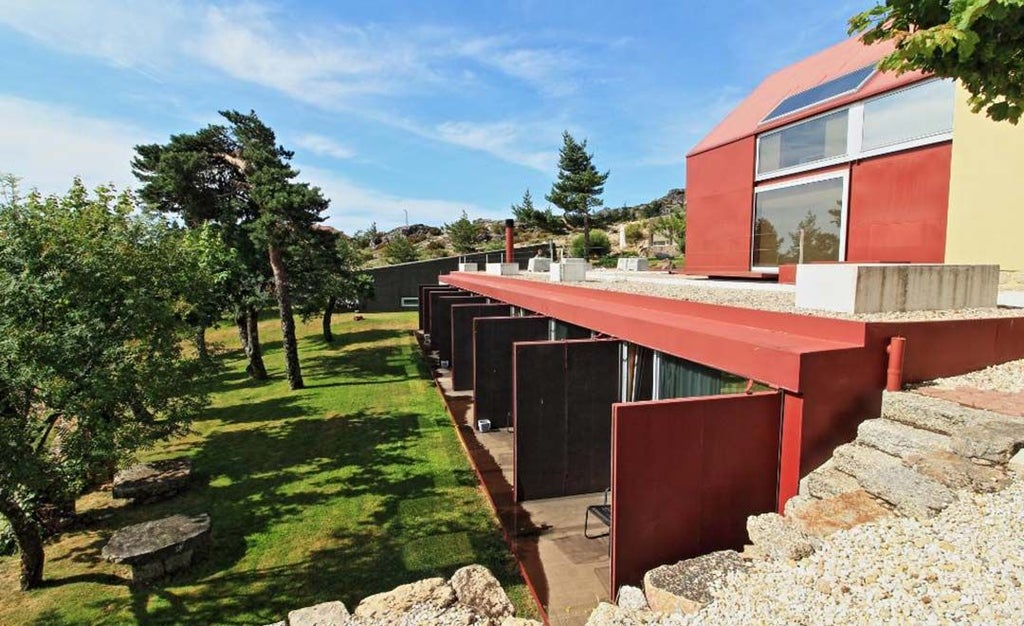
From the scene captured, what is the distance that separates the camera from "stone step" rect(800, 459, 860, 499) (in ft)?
11.9

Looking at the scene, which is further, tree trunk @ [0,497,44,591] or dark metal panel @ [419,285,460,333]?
dark metal panel @ [419,285,460,333]

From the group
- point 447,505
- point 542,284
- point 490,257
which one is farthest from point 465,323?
point 490,257

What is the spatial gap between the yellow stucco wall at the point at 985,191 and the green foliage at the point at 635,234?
1782 inches

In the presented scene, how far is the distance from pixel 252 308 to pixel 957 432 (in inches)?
833

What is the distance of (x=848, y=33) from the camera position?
427 centimetres

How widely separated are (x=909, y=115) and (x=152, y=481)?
16.1 meters

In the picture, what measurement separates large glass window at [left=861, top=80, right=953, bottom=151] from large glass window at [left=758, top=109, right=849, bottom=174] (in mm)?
583

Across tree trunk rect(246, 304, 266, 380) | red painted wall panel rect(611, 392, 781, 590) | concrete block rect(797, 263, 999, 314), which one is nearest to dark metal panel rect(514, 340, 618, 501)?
concrete block rect(797, 263, 999, 314)

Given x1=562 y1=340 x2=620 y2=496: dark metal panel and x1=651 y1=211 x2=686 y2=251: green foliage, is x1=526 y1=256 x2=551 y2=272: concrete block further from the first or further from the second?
x1=651 y1=211 x2=686 y2=251: green foliage

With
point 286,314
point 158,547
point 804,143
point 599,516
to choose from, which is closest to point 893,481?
point 599,516

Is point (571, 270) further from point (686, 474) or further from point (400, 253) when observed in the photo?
point (400, 253)

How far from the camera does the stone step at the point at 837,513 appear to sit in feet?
10.9

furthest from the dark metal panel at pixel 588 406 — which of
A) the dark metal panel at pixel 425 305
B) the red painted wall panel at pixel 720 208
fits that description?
the dark metal panel at pixel 425 305

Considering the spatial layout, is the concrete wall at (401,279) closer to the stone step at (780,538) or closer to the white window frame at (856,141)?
the white window frame at (856,141)
